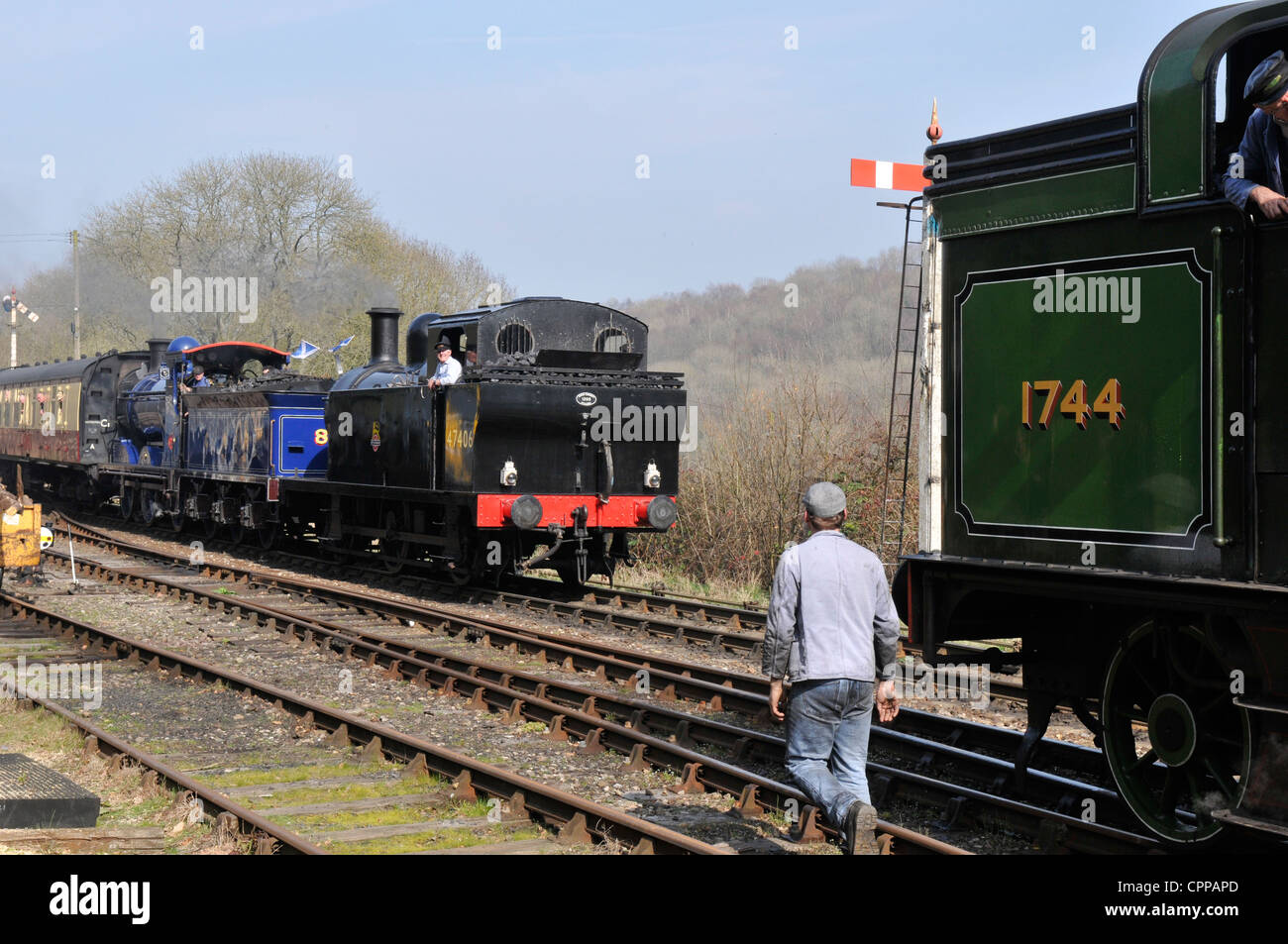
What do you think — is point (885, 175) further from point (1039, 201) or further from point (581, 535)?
point (581, 535)

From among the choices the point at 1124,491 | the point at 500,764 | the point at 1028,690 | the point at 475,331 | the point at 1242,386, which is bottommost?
the point at 500,764

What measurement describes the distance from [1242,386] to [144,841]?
534cm

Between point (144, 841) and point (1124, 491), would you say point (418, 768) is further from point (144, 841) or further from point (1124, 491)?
point (1124, 491)

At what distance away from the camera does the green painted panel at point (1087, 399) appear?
5.32 m

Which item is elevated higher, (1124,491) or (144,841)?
(1124,491)

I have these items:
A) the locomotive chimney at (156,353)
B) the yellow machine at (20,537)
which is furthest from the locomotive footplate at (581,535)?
the locomotive chimney at (156,353)

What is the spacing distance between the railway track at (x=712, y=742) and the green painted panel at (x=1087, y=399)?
150 cm

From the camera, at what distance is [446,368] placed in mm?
14945

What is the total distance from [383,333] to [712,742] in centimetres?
1290

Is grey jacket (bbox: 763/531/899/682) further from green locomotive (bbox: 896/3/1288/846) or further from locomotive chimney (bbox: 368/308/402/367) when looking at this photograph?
locomotive chimney (bbox: 368/308/402/367)

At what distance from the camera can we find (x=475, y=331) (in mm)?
14859

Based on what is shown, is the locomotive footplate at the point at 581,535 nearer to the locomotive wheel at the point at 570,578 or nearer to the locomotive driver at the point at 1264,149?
the locomotive wheel at the point at 570,578

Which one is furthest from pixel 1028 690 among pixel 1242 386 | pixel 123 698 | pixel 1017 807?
pixel 123 698

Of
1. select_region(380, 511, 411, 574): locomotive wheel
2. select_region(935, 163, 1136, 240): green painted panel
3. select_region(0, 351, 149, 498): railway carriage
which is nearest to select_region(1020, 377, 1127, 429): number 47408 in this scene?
select_region(935, 163, 1136, 240): green painted panel
